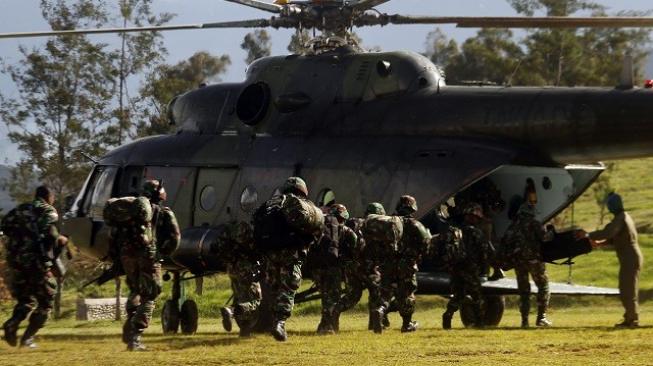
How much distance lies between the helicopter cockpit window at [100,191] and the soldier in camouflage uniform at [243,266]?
5.93m

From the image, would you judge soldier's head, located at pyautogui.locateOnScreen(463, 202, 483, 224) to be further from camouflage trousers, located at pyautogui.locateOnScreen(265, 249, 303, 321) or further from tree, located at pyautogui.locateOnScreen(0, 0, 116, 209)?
tree, located at pyautogui.locateOnScreen(0, 0, 116, 209)

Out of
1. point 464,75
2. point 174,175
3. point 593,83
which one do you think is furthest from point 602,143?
point 464,75

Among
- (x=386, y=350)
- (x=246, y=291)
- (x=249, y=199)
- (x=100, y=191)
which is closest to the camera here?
(x=386, y=350)

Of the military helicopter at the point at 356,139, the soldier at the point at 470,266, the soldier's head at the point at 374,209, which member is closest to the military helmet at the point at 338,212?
the soldier's head at the point at 374,209

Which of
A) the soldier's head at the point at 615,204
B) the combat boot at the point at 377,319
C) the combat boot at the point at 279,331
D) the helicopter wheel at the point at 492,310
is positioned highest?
the soldier's head at the point at 615,204

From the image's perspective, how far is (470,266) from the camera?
1734 cm

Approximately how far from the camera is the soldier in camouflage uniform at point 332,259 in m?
15.9

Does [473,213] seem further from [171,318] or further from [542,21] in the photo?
[171,318]

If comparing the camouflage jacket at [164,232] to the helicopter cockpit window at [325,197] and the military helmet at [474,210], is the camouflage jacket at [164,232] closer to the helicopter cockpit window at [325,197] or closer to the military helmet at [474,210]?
the helicopter cockpit window at [325,197]

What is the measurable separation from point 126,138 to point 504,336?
32052mm

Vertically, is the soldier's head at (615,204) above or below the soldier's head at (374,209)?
above

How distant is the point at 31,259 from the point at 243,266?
103 inches

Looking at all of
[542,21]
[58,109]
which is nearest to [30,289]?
[542,21]

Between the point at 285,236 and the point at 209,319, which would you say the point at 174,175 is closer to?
the point at 285,236
